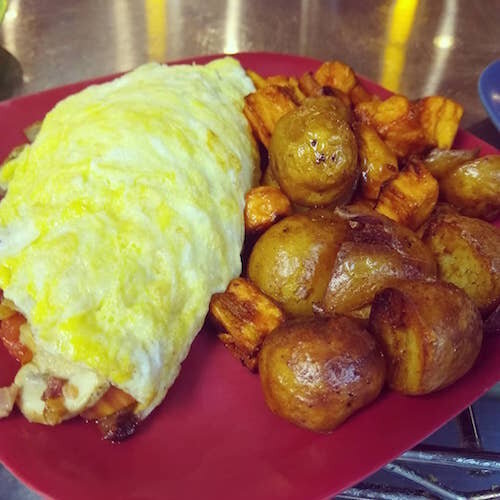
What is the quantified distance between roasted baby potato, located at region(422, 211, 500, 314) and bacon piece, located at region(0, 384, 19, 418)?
823mm

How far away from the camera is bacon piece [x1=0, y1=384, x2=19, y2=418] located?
3.27 ft

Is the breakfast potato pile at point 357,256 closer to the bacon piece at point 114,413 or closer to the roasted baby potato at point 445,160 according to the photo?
the roasted baby potato at point 445,160

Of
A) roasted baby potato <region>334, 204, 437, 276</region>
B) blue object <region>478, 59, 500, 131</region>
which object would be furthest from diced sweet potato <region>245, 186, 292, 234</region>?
blue object <region>478, 59, 500, 131</region>

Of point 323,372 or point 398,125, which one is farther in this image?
point 398,125

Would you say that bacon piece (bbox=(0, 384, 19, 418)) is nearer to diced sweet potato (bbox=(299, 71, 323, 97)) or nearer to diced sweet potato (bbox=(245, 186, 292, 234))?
diced sweet potato (bbox=(245, 186, 292, 234))

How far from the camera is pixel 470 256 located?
3.94 ft

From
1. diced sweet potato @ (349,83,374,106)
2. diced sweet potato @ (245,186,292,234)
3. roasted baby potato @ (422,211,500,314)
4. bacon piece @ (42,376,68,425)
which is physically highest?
diced sweet potato @ (349,83,374,106)

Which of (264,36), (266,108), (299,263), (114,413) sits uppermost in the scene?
(266,108)

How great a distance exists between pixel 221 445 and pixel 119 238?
1.29 feet

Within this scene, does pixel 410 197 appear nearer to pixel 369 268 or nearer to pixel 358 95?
pixel 369 268

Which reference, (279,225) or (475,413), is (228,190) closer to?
(279,225)

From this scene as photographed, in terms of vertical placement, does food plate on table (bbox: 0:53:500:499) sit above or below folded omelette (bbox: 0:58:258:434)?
below

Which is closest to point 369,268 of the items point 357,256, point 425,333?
point 357,256

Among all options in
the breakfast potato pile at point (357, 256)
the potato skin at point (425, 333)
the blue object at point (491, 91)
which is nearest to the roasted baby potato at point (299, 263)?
the breakfast potato pile at point (357, 256)
